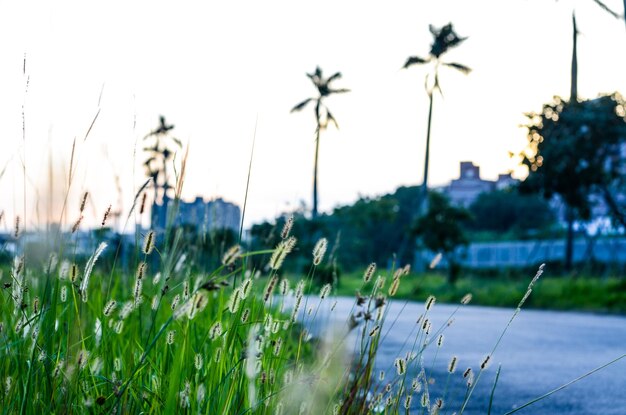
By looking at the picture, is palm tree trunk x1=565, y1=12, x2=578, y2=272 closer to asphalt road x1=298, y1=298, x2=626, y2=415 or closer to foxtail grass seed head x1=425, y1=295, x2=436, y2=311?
asphalt road x1=298, y1=298, x2=626, y2=415

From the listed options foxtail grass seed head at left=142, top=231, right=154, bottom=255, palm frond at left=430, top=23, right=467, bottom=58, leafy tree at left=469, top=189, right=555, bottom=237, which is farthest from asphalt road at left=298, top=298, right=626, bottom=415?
leafy tree at left=469, top=189, right=555, bottom=237

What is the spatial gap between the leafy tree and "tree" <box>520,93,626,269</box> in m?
50.7

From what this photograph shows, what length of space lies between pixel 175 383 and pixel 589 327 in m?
11.9

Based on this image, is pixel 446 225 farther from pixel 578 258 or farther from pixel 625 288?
pixel 625 288

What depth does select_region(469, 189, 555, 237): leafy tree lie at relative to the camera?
7625 centimetres

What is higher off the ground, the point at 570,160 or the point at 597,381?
the point at 570,160

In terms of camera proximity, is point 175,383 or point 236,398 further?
point 236,398

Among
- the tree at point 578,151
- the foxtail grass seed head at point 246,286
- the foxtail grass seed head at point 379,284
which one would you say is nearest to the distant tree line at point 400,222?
the tree at point 578,151

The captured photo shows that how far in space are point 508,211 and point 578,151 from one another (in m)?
54.7

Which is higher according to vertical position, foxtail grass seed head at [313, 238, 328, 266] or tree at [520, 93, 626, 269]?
tree at [520, 93, 626, 269]

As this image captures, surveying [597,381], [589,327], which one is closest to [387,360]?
[597,381]

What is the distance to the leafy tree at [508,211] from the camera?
76250mm

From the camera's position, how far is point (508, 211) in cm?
7788

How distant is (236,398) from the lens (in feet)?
8.23
